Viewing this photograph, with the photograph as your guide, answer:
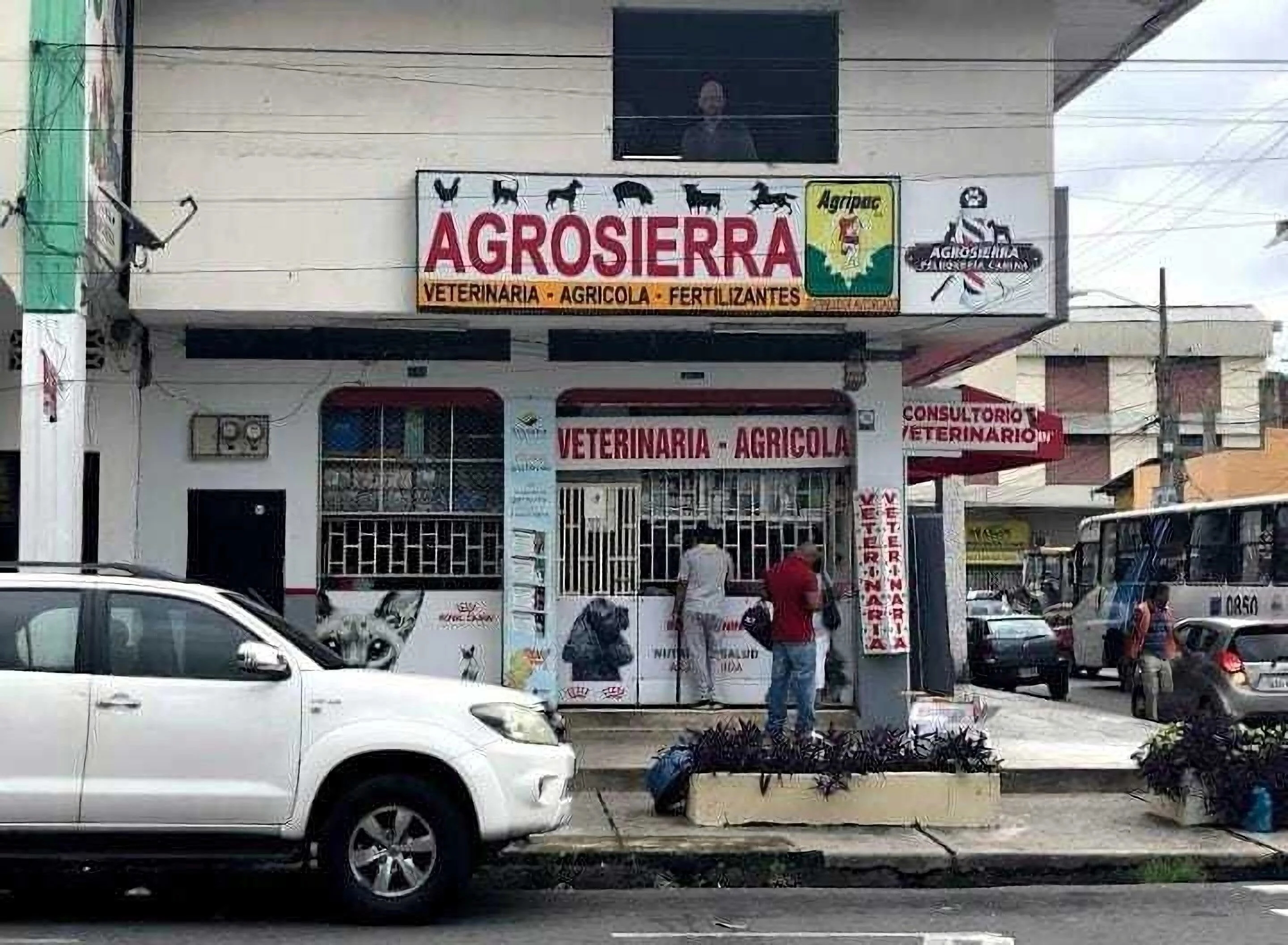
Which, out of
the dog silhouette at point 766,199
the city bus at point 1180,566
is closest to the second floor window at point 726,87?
the dog silhouette at point 766,199

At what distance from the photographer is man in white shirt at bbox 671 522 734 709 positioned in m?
15.9

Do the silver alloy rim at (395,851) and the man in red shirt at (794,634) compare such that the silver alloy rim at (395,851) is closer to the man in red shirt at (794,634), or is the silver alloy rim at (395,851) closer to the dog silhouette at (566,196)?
the man in red shirt at (794,634)

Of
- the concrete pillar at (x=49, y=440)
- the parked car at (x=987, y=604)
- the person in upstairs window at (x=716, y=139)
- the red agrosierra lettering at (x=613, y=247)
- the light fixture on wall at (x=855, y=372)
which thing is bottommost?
the parked car at (x=987, y=604)

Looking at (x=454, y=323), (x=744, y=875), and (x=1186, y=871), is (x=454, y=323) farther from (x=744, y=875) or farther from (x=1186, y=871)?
(x=1186, y=871)

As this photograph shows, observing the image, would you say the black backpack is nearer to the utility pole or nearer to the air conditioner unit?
the air conditioner unit

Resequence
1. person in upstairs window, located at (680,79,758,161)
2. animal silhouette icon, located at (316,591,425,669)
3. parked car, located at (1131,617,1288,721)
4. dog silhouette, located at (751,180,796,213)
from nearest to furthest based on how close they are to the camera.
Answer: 1. dog silhouette, located at (751,180,796,213)
2. person in upstairs window, located at (680,79,758,161)
3. animal silhouette icon, located at (316,591,425,669)
4. parked car, located at (1131,617,1288,721)

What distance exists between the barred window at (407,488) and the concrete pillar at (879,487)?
11.1 feet

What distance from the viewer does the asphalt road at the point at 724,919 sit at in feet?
28.5

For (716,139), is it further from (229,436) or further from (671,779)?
(671,779)

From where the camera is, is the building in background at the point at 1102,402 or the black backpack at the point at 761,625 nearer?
the black backpack at the point at 761,625

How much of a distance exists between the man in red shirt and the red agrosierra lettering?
2.70m

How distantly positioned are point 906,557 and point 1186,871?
544cm

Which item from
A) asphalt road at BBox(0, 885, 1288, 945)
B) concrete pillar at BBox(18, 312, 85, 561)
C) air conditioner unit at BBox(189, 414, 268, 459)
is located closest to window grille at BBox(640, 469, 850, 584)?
air conditioner unit at BBox(189, 414, 268, 459)

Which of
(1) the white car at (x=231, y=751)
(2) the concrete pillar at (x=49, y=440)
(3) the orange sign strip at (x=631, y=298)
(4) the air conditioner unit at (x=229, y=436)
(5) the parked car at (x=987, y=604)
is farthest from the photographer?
(5) the parked car at (x=987, y=604)
